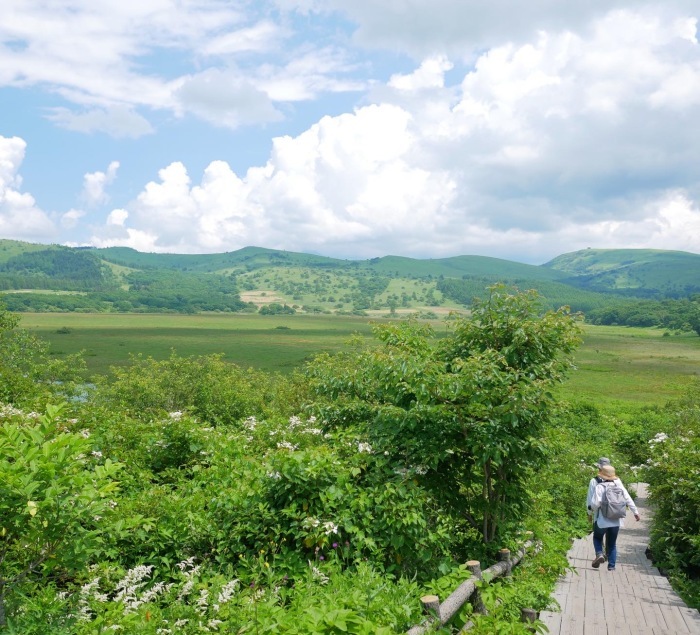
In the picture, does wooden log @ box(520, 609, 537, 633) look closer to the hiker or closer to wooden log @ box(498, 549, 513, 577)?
wooden log @ box(498, 549, 513, 577)

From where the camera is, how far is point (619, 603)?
1006 cm

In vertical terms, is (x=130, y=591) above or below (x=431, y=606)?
below

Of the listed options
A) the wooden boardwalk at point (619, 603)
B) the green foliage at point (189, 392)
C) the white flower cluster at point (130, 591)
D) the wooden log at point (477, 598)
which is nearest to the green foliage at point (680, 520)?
the wooden boardwalk at point (619, 603)

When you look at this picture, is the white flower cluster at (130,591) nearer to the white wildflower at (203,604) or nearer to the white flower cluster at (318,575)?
the white wildflower at (203,604)

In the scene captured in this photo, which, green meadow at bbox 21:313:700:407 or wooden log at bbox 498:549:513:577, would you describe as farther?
green meadow at bbox 21:313:700:407

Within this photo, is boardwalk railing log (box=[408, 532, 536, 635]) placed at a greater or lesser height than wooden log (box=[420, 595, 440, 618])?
lesser

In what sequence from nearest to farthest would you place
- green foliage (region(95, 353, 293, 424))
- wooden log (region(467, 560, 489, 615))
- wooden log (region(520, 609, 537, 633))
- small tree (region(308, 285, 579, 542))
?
wooden log (region(467, 560, 489, 615))
wooden log (region(520, 609, 537, 633))
small tree (region(308, 285, 579, 542))
green foliage (region(95, 353, 293, 424))

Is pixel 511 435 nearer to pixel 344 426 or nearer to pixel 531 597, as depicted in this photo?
pixel 531 597

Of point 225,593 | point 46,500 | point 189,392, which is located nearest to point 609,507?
point 225,593

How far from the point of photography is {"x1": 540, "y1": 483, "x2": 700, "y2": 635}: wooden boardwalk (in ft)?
29.2

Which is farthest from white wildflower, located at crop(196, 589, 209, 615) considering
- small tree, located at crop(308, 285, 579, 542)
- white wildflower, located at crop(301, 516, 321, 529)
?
small tree, located at crop(308, 285, 579, 542)

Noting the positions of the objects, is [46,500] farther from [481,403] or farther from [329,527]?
[481,403]

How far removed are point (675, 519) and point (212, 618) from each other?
1024 cm

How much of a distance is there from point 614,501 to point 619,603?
2.46 meters
